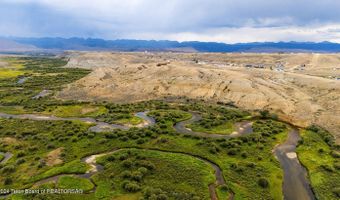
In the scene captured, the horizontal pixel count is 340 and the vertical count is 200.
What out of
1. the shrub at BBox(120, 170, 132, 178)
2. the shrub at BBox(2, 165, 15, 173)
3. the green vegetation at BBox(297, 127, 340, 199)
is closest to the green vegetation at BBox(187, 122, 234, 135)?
the green vegetation at BBox(297, 127, 340, 199)

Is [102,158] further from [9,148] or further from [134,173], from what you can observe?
[9,148]

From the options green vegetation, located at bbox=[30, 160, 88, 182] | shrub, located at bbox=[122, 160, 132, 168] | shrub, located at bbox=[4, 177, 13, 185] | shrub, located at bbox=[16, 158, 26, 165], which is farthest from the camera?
shrub, located at bbox=[16, 158, 26, 165]

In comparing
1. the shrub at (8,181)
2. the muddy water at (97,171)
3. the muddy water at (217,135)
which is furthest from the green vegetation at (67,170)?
the muddy water at (217,135)

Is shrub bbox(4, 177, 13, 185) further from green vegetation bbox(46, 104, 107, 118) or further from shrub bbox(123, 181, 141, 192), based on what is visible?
green vegetation bbox(46, 104, 107, 118)

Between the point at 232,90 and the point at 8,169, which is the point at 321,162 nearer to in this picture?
the point at 8,169

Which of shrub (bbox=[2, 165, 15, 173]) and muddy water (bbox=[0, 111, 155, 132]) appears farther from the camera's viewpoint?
muddy water (bbox=[0, 111, 155, 132])

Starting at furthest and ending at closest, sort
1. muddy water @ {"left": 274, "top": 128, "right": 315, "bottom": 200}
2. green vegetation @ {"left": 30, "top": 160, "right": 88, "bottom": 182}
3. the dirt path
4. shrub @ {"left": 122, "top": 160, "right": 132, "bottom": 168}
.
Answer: the dirt path → shrub @ {"left": 122, "top": 160, "right": 132, "bottom": 168} → green vegetation @ {"left": 30, "top": 160, "right": 88, "bottom": 182} → muddy water @ {"left": 274, "top": 128, "right": 315, "bottom": 200}
